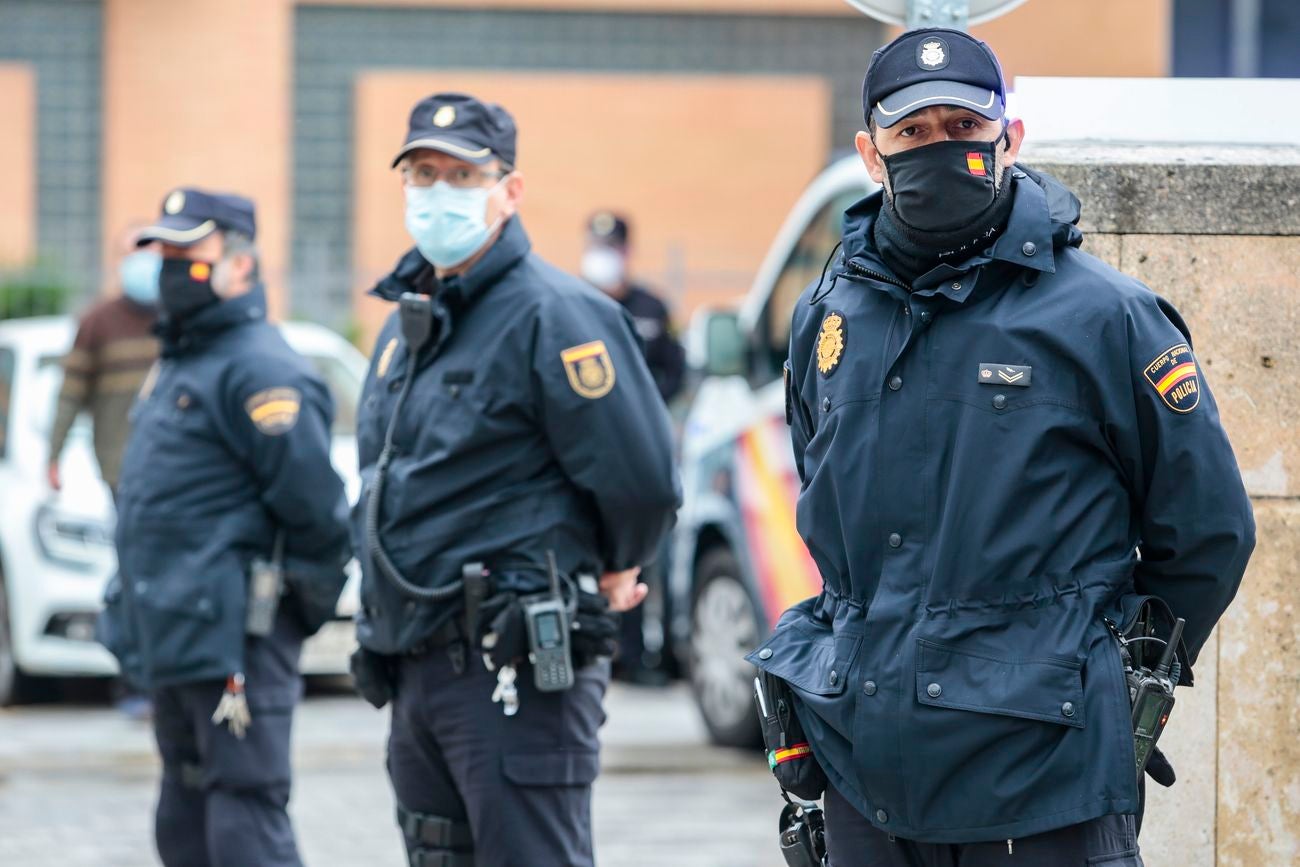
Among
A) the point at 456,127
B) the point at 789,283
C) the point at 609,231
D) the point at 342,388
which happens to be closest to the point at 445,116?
the point at 456,127

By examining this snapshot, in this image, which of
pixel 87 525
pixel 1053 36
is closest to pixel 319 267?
pixel 1053 36

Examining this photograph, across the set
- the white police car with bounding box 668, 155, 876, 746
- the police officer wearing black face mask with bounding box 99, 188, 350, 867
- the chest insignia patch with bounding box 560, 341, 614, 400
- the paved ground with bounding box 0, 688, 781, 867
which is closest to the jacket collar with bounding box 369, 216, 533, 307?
the chest insignia patch with bounding box 560, 341, 614, 400

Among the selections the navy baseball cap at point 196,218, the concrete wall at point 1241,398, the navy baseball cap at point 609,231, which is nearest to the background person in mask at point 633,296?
the navy baseball cap at point 609,231

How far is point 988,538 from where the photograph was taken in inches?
127

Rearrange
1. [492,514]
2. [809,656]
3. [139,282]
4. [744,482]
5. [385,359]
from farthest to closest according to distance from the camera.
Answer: [139,282] → [744,482] → [385,359] → [492,514] → [809,656]

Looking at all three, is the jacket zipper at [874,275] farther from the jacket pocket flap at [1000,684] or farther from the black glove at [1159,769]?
the black glove at [1159,769]

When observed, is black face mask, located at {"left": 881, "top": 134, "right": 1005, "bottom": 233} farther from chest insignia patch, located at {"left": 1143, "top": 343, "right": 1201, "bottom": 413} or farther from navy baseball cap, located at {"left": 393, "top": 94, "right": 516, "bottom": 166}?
navy baseball cap, located at {"left": 393, "top": 94, "right": 516, "bottom": 166}

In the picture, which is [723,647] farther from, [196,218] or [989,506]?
[989,506]

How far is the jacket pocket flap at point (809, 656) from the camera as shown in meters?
3.36

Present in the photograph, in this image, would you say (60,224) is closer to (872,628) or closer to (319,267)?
(319,267)

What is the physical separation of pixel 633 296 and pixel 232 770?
19.9 feet

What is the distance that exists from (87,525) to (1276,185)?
6.85 metres

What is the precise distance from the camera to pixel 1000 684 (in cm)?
320

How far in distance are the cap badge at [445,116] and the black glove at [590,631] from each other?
3.51 ft
